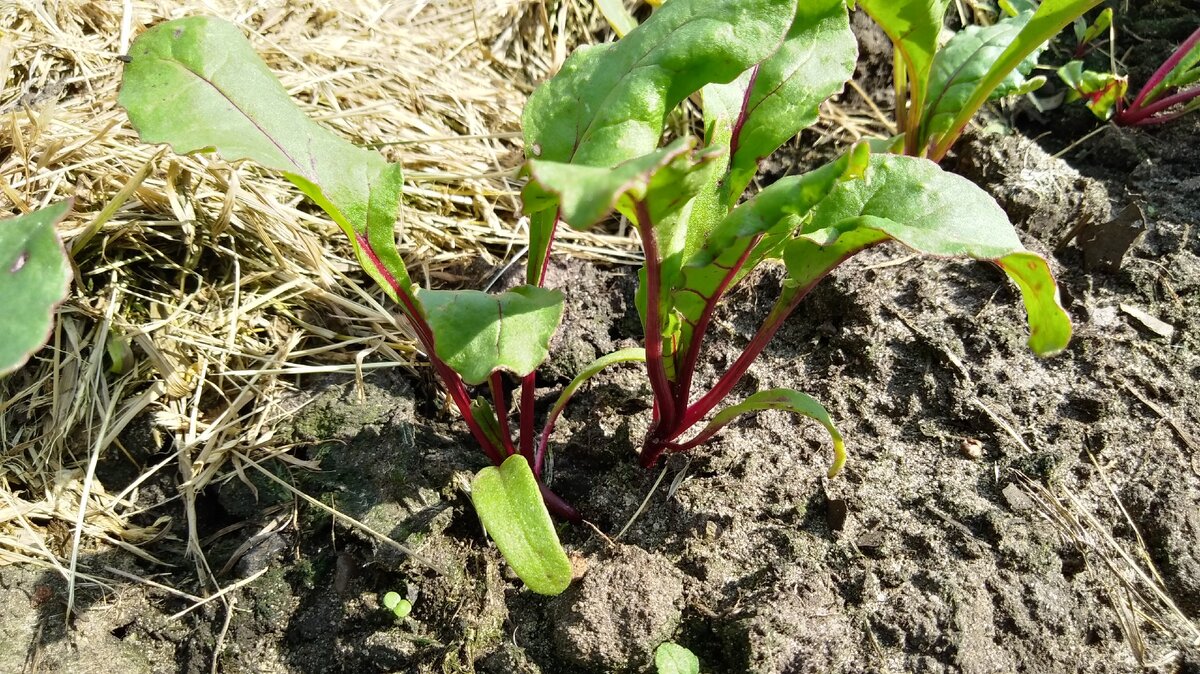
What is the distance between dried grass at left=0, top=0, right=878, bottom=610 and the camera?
56.2 inches

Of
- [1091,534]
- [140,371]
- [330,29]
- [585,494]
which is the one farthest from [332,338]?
[1091,534]

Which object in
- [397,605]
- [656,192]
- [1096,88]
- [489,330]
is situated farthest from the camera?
[1096,88]

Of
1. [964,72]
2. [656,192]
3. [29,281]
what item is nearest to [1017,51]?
[964,72]

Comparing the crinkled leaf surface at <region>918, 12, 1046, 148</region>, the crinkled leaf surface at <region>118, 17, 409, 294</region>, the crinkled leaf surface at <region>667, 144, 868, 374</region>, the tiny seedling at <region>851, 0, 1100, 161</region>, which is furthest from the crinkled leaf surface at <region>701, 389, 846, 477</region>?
the crinkled leaf surface at <region>918, 12, 1046, 148</region>

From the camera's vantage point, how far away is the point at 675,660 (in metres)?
1.15

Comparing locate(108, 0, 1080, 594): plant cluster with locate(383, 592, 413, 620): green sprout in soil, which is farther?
locate(383, 592, 413, 620): green sprout in soil

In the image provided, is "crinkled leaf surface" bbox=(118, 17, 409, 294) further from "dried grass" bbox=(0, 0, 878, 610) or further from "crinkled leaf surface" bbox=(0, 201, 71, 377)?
"dried grass" bbox=(0, 0, 878, 610)

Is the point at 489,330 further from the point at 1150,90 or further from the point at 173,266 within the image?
the point at 1150,90

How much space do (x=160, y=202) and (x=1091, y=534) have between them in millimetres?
1762

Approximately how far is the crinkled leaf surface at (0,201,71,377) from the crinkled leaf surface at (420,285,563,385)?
0.42m

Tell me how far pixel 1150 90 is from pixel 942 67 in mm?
597

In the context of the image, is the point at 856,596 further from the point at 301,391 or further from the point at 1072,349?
the point at 301,391

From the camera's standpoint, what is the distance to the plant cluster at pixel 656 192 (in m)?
1.02

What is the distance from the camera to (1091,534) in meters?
1.29
